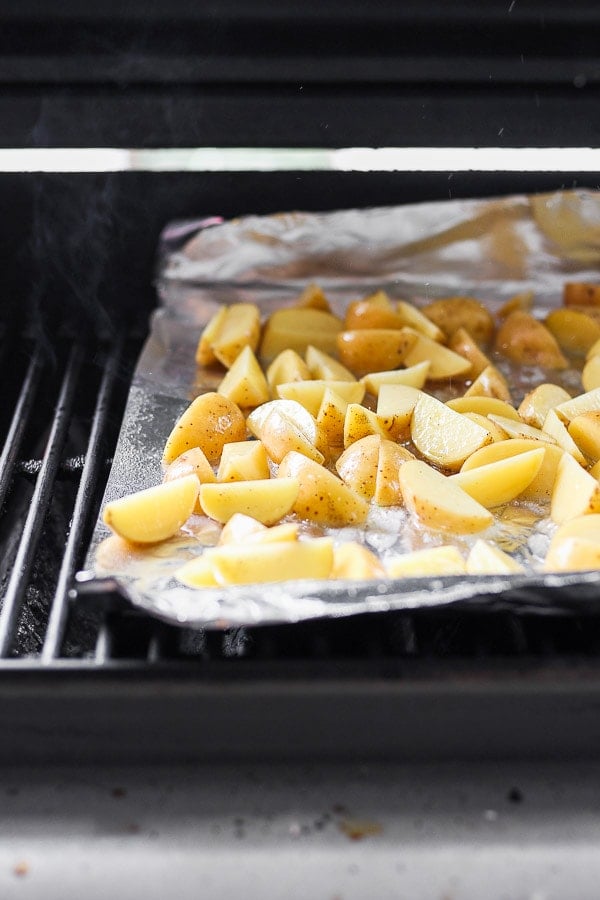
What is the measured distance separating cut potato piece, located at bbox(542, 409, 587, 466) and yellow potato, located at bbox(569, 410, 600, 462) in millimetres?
14

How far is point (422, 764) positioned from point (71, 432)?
3.02 ft

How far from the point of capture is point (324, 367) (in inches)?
67.8

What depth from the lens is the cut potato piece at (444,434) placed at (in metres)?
1.50

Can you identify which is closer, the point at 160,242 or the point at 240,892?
the point at 240,892

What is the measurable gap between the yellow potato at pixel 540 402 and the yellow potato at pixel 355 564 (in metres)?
0.50

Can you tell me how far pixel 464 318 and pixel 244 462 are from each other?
0.64 meters

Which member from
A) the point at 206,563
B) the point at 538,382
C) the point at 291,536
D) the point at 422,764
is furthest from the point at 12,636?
the point at 538,382

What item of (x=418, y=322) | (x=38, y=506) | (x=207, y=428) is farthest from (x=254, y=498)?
(x=418, y=322)

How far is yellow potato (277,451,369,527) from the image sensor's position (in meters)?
1.36

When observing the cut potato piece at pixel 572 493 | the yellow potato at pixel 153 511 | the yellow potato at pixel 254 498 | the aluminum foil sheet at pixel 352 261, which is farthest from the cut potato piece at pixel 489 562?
the aluminum foil sheet at pixel 352 261

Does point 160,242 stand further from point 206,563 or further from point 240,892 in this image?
point 240,892

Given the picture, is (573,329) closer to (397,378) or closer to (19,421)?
(397,378)

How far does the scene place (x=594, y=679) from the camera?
1.05 metres

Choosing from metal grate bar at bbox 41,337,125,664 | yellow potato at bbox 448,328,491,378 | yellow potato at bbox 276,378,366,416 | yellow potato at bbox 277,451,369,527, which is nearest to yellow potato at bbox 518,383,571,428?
yellow potato at bbox 448,328,491,378
